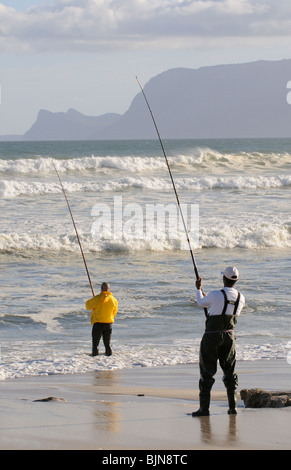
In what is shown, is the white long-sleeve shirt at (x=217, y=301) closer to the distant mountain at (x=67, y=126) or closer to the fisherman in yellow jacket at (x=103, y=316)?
the fisherman in yellow jacket at (x=103, y=316)

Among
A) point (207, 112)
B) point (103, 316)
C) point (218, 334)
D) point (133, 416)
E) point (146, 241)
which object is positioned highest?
point (207, 112)

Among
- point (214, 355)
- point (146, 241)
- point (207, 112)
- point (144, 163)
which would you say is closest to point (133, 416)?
point (214, 355)

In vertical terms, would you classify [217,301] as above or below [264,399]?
above

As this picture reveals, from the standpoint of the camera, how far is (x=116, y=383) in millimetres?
6969

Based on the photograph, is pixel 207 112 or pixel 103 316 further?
pixel 207 112

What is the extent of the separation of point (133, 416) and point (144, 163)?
32.0 m

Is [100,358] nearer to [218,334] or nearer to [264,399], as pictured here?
[264,399]

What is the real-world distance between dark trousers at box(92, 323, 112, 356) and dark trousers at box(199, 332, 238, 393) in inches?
127

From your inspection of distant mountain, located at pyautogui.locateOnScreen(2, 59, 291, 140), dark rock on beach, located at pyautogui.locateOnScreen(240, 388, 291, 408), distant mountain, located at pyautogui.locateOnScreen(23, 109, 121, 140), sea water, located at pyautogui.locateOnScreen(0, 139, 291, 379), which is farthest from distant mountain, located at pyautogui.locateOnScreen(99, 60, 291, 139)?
dark rock on beach, located at pyautogui.locateOnScreen(240, 388, 291, 408)

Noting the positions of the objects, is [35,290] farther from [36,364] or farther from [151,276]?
[36,364]

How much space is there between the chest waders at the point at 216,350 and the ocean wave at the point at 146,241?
38.8 ft

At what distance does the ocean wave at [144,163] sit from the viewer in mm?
34188

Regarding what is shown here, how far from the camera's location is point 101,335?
8570 millimetres
